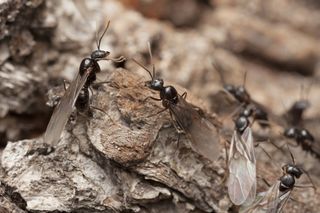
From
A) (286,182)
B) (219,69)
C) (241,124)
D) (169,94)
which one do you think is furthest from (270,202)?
(219,69)

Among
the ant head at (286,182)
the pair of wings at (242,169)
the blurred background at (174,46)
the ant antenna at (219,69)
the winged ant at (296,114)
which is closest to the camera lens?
the pair of wings at (242,169)

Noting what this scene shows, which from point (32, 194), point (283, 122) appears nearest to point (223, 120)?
point (283, 122)

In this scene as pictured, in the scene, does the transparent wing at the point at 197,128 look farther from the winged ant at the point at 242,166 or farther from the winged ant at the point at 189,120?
the winged ant at the point at 242,166

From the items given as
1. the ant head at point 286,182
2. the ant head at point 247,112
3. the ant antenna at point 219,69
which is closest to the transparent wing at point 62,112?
the ant head at point 247,112

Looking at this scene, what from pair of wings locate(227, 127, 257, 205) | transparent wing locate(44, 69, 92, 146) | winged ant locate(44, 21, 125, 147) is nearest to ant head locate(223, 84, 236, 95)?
pair of wings locate(227, 127, 257, 205)

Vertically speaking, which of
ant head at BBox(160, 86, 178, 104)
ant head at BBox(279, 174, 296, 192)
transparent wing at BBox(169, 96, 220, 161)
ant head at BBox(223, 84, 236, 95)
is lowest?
ant head at BBox(223, 84, 236, 95)

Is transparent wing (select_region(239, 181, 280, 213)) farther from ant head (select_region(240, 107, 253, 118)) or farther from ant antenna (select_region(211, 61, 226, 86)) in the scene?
ant antenna (select_region(211, 61, 226, 86))
